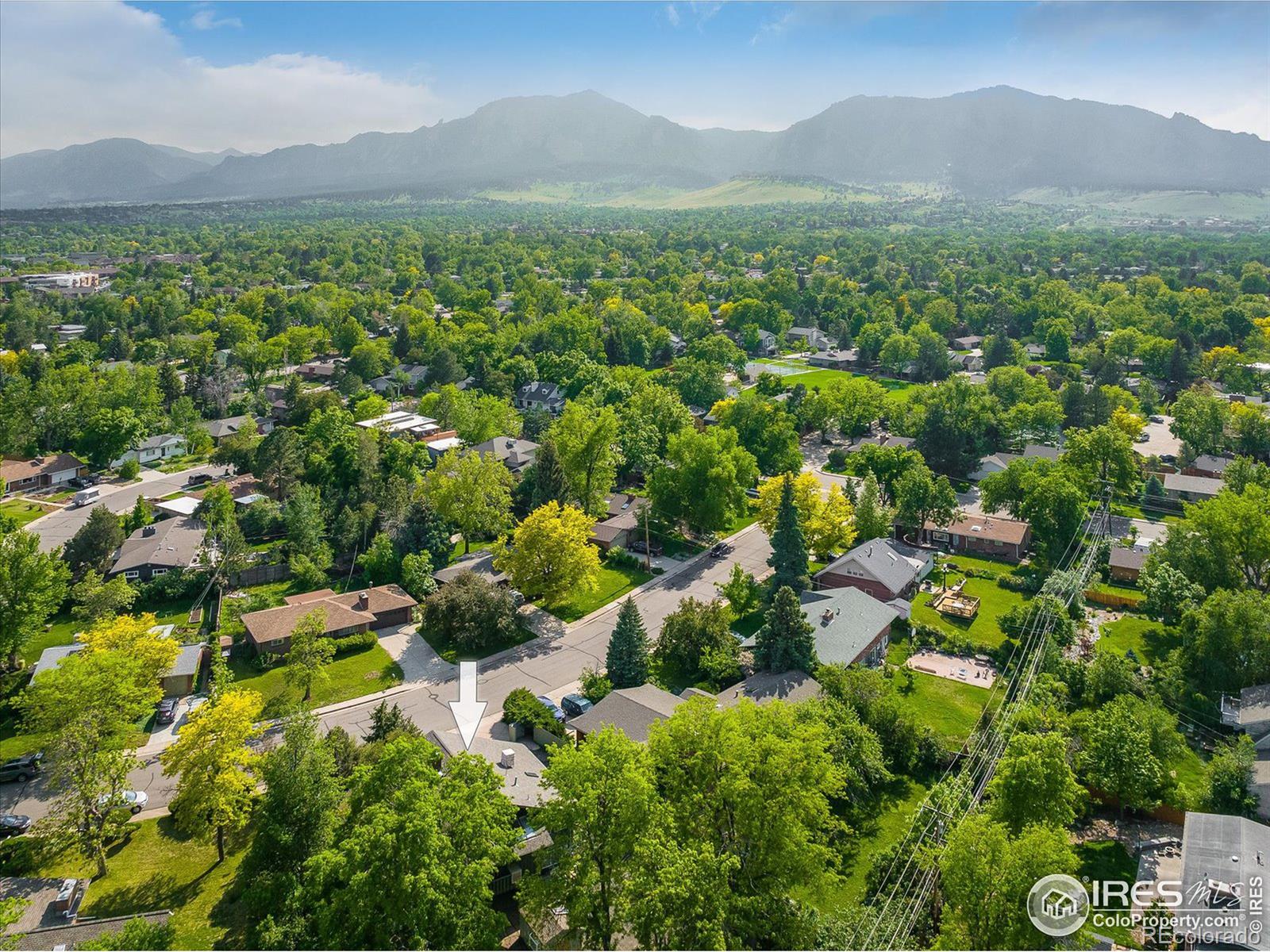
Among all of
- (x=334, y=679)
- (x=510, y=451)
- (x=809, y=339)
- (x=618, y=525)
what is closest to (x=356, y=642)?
(x=334, y=679)

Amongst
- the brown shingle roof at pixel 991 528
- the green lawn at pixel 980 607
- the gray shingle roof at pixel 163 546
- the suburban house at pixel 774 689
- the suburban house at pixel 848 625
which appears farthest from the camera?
the brown shingle roof at pixel 991 528

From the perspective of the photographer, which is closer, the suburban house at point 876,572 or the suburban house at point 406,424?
the suburban house at point 876,572

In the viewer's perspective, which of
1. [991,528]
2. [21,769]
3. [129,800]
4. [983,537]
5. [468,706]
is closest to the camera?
[129,800]

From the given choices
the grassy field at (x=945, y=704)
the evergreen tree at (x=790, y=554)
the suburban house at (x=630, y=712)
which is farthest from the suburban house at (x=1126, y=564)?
the suburban house at (x=630, y=712)

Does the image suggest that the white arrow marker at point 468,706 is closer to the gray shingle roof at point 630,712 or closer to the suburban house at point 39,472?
the gray shingle roof at point 630,712

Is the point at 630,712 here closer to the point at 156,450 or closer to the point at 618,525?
the point at 618,525

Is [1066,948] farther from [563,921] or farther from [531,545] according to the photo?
[531,545]

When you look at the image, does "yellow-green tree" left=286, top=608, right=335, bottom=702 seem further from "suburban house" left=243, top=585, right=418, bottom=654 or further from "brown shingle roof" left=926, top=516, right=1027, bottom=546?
"brown shingle roof" left=926, top=516, right=1027, bottom=546
